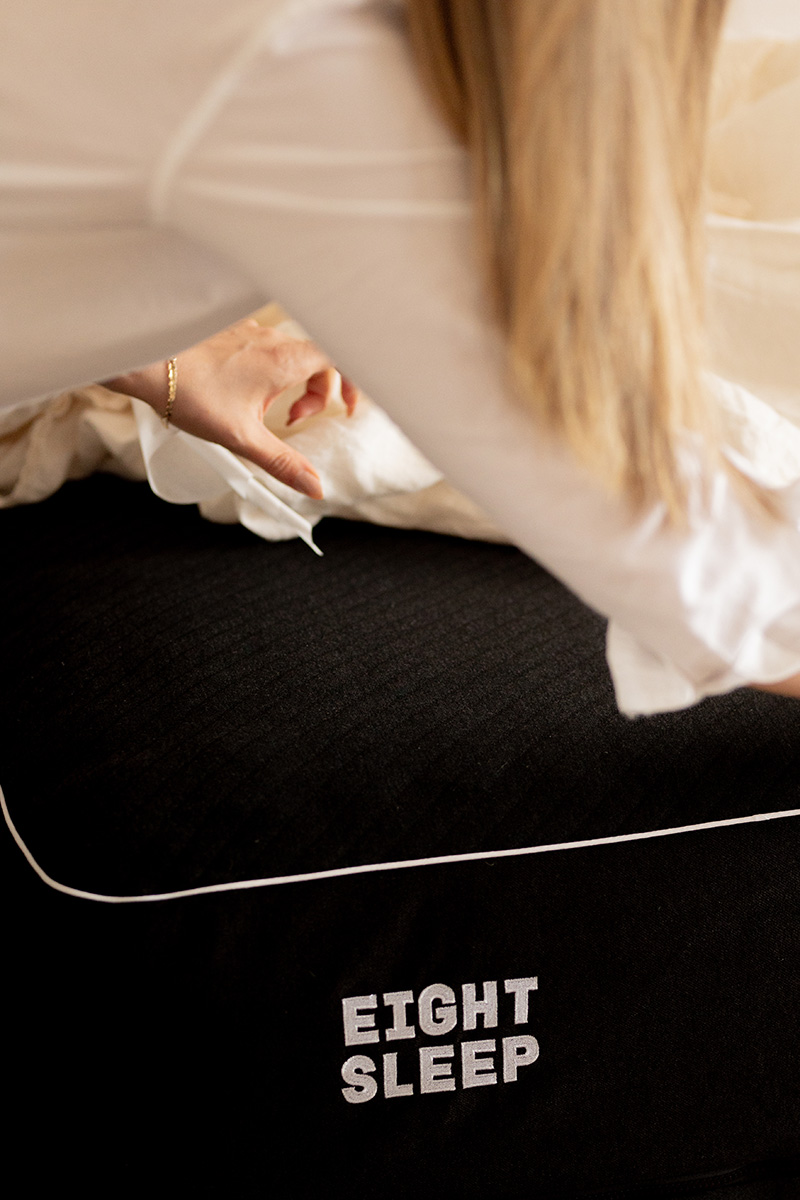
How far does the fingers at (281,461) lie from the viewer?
76 cm

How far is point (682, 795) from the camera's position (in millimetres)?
738

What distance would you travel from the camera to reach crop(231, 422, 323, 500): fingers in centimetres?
76

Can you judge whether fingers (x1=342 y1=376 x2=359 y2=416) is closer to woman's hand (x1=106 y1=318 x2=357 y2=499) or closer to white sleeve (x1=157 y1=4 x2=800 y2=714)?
woman's hand (x1=106 y1=318 x2=357 y2=499)

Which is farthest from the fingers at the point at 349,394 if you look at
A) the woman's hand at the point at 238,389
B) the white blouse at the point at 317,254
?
the white blouse at the point at 317,254

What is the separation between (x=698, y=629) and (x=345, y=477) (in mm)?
494

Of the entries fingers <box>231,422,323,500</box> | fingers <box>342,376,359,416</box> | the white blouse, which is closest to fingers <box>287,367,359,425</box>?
fingers <box>342,376,359,416</box>

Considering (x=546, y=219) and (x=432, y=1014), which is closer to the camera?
(x=546, y=219)

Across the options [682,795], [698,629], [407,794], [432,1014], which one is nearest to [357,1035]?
[432,1014]

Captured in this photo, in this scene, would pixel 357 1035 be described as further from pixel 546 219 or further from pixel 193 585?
pixel 546 219

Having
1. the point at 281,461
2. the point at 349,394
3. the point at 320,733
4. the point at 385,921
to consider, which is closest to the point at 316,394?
the point at 349,394

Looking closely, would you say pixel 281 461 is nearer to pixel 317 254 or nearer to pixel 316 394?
pixel 316 394

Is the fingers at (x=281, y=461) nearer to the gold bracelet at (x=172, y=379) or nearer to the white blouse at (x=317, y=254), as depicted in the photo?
the gold bracelet at (x=172, y=379)

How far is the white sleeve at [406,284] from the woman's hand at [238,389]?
30cm

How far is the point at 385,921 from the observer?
707 mm
